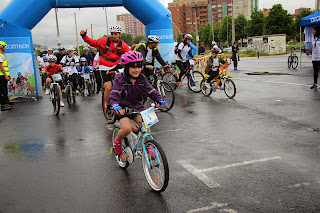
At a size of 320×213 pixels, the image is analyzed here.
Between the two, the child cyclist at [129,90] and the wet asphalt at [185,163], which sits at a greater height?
the child cyclist at [129,90]

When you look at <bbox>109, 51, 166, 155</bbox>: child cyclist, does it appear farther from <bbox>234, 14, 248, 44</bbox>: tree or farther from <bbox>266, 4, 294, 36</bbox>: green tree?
<bbox>234, 14, 248, 44</bbox>: tree

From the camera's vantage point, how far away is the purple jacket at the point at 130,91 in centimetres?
452

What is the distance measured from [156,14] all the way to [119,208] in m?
13.3

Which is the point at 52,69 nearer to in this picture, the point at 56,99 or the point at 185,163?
the point at 56,99

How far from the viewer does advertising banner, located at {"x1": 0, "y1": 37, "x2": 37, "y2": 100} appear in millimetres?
13477

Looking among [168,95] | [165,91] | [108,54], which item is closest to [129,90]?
[108,54]

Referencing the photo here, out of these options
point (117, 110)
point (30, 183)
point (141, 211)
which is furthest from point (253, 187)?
point (30, 183)

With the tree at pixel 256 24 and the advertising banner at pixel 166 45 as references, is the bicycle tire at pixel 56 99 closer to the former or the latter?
the advertising banner at pixel 166 45

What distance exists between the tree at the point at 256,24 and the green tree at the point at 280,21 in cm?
1585

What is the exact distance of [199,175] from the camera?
4527mm

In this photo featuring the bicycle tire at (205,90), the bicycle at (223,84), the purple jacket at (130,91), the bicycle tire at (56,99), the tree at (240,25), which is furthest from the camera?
the tree at (240,25)

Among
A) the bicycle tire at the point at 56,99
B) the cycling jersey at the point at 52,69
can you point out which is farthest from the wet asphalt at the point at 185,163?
the cycling jersey at the point at 52,69

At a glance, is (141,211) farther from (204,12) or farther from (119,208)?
(204,12)

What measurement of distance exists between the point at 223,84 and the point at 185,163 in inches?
262
